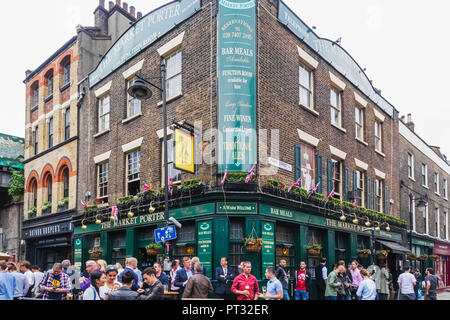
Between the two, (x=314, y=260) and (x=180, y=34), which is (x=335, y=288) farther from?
(x=180, y=34)

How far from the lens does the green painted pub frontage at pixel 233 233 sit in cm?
1292

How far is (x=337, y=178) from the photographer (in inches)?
724

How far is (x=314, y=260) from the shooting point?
1608 cm

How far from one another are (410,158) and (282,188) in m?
15.2

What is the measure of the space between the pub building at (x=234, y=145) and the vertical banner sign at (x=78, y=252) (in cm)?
4

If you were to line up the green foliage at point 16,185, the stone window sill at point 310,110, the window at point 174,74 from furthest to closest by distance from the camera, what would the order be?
the green foliage at point 16,185
the stone window sill at point 310,110
the window at point 174,74

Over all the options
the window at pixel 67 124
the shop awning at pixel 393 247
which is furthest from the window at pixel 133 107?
the shop awning at pixel 393 247

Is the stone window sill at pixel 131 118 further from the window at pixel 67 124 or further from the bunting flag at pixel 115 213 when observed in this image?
the window at pixel 67 124

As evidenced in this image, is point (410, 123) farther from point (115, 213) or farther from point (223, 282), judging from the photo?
point (223, 282)

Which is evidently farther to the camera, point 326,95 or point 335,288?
point 326,95

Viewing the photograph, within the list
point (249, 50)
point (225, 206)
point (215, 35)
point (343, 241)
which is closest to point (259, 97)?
point (249, 50)

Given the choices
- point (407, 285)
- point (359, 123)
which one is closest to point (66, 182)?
point (359, 123)

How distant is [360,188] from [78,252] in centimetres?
1292
